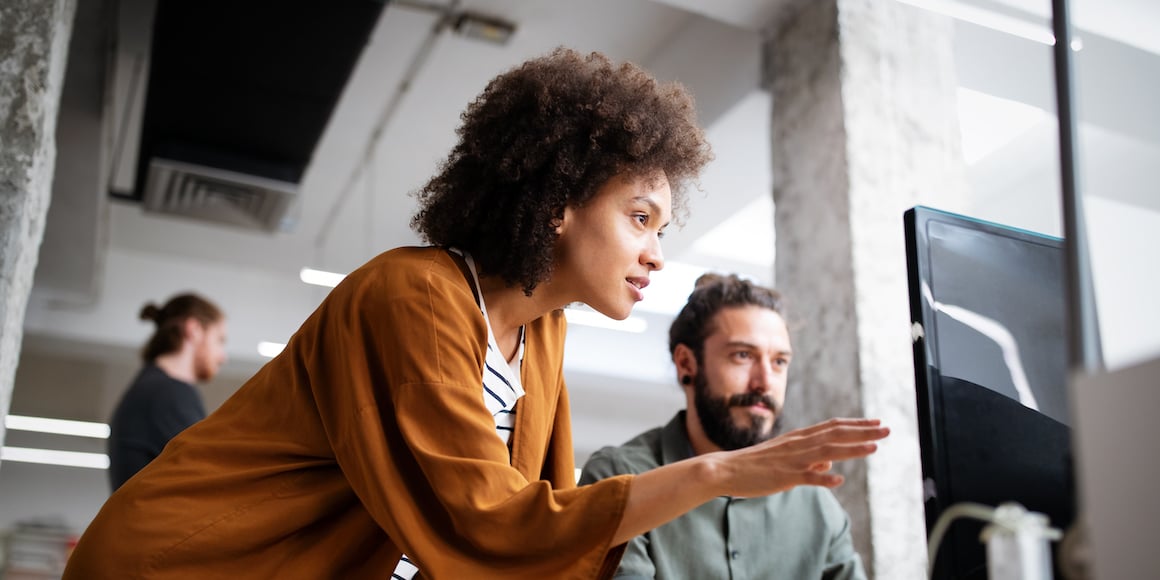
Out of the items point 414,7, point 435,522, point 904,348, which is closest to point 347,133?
point 414,7

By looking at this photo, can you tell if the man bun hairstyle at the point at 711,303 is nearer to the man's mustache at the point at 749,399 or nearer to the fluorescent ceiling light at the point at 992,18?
the man's mustache at the point at 749,399

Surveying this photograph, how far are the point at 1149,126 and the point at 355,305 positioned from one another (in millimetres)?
973

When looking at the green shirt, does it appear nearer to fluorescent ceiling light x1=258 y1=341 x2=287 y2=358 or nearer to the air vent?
the air vent

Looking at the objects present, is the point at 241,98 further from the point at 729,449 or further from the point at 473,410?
the point at 473,410

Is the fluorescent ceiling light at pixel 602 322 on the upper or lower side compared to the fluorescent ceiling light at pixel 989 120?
upper

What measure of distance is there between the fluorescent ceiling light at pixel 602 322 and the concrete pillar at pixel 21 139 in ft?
17.9

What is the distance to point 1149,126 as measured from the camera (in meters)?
1.10

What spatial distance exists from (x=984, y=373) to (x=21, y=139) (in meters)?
2.11

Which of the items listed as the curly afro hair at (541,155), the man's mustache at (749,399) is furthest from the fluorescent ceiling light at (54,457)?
the curly afro hair at (541,155)

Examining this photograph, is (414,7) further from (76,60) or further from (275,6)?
(76,60)

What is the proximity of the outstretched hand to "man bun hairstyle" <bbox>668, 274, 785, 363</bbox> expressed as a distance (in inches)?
55.9

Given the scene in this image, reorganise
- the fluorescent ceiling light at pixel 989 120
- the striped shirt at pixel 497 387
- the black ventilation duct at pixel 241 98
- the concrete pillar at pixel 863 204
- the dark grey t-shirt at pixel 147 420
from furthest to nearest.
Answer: the fluorescent ceiling light at pixel 989 120 < the black ventilation duct at pixel 241 98 < the dark grey t-shirt at pixel 147 420 < the concrete pillar at pixel 863 204 < the striped shirt at pixel 497 387

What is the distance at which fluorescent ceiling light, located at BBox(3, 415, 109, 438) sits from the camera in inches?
386

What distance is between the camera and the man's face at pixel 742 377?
7.94 feet
